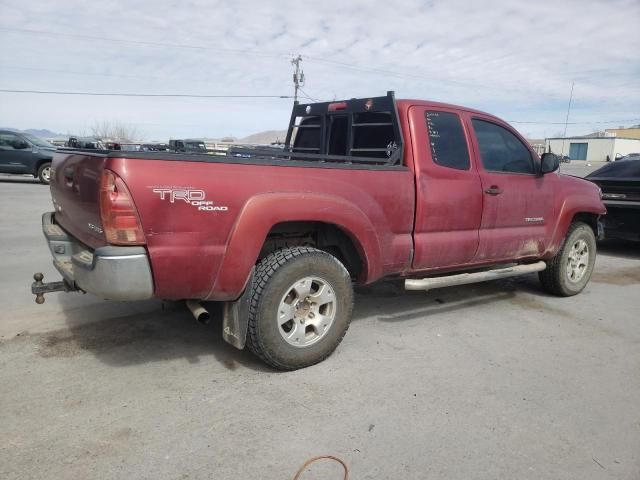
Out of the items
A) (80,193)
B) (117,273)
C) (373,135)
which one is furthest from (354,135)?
(117,273)

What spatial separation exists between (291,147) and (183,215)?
9.53 ft

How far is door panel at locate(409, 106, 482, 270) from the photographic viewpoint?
166 inches

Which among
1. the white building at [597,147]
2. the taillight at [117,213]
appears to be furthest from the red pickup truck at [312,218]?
the white building at [597,147]

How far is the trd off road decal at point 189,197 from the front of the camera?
2.92 meters

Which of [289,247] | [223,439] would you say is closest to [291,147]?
[289,247]

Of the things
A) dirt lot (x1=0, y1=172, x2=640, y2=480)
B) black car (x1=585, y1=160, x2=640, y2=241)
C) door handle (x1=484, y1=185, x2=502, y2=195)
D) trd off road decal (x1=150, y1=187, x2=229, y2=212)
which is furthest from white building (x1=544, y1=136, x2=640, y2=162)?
trd off road decal (x1=150, y1=187, x2=229, y2=212)

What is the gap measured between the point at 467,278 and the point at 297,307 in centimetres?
181

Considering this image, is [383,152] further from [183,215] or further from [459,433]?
[459,433]

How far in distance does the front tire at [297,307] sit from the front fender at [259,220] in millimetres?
177

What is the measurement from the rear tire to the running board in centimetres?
32

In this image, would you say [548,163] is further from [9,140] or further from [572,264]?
[9,140]

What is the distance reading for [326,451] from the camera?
2705 millimetres

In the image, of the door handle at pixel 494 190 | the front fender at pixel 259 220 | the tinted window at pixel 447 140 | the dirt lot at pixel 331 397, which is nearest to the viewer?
the dirt lot at pixel 331 397

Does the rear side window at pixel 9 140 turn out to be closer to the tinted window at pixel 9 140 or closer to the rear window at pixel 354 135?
the tinted window at pixel 9 140
